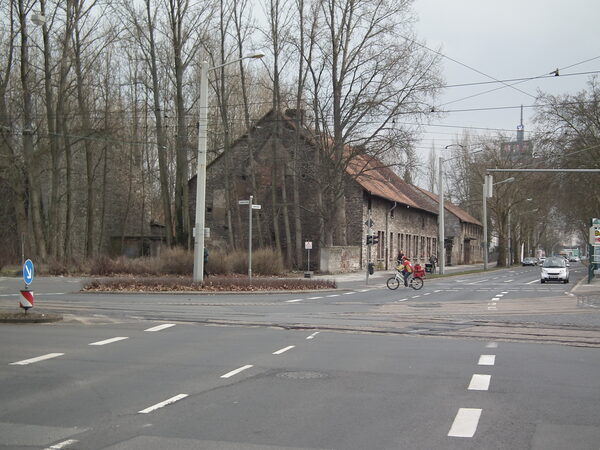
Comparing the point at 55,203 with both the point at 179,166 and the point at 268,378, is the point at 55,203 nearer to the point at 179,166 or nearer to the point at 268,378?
the point at 179,166

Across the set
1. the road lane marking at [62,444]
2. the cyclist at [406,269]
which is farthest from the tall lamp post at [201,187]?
the road lane marking at [62,444]

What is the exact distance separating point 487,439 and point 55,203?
1445 inches

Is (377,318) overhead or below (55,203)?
below

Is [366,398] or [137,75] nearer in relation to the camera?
[366,398]

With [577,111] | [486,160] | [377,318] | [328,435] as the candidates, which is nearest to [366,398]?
[328,435]

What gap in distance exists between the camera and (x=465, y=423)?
6547mm

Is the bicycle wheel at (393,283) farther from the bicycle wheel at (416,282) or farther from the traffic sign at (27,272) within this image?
the traffic sign at (27,272)

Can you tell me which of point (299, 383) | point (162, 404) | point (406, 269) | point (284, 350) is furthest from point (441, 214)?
point (162, 404)

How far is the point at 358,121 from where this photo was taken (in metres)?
39.1

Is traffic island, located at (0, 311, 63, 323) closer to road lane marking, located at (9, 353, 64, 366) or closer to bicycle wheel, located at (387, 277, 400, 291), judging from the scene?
road lane marking, located at (9, 353, 64, 366)

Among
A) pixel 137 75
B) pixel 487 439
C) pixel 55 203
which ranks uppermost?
pixel 137 75

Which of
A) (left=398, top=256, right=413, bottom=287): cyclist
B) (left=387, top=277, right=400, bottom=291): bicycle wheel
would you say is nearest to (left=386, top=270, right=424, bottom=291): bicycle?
(left=387, top=277, right=400, bottom=291): bicycle wheel

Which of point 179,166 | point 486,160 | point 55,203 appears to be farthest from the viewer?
point 486,160

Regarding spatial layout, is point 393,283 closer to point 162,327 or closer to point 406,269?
point 406,269
